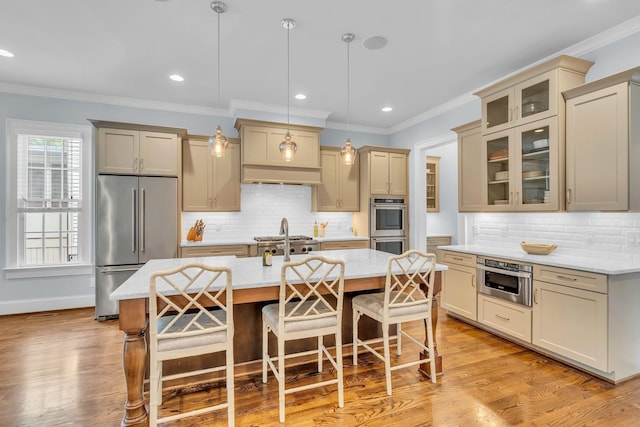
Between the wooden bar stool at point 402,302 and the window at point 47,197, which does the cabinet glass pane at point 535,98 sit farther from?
the window at point 47,197

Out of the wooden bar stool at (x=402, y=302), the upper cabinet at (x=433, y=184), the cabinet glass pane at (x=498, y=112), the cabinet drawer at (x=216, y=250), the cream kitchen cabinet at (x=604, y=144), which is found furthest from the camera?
the upper cabinet at (x=433, y=184)

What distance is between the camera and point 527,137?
10.9ft

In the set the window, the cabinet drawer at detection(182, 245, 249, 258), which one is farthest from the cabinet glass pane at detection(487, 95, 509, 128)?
the window

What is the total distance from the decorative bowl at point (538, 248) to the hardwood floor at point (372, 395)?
997 mm

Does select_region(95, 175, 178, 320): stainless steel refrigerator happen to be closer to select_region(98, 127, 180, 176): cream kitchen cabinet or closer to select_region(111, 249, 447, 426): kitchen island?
select_region(98, 127, 180, 176): cream kitchen cabinet

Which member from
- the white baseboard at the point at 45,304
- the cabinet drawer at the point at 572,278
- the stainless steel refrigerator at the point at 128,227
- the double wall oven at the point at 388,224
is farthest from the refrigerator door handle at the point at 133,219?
the cabinet drawer at the point at 572,278

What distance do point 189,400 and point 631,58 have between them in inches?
179

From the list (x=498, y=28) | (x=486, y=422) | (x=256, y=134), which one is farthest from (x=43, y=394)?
(x=498, y=28)

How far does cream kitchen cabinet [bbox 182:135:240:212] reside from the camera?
15.1 feet

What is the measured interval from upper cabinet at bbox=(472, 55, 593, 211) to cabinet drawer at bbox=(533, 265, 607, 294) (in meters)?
0.62

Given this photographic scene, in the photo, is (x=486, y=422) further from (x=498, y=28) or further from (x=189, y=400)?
(x=498, y=28)

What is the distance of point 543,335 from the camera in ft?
9.57

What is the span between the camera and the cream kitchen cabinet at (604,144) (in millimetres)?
2590

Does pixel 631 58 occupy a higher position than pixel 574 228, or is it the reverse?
pixel 631 58
